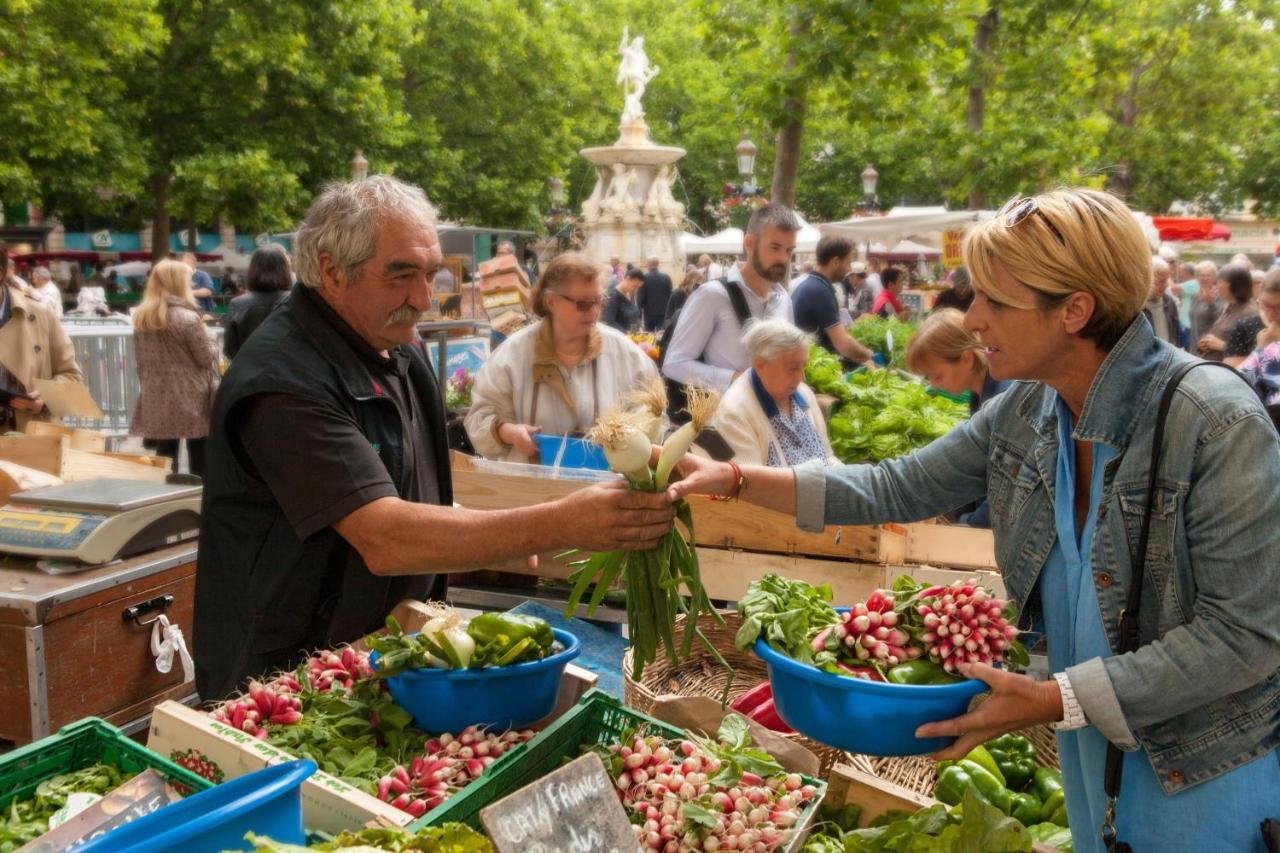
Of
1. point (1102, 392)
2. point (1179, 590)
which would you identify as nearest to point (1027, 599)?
point (1179, 590)

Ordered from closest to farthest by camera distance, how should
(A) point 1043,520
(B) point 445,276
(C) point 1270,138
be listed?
(A) point 1043,520
(B) point 445,276
(C) point 1270,138

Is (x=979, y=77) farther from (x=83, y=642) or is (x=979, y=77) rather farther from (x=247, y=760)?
(x=247, y=760)

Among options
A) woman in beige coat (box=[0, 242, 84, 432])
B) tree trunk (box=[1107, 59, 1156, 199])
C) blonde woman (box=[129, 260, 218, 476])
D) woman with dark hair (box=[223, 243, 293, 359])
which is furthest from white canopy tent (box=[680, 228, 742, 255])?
woman in beige coat (box=[0, 242, 84, 432])

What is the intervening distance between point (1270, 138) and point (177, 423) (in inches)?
1416

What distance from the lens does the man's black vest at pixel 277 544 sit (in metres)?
2.34

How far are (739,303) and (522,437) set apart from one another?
65.9 inches

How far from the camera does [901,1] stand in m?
8.20

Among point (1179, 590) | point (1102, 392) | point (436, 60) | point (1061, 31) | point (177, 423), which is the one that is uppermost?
point (436, 60)

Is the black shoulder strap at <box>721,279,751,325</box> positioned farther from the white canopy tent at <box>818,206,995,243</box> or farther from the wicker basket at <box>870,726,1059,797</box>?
the white canopy tent at <box>818,206,995,243</box>

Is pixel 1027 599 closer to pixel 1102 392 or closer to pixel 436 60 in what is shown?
pixel 1102 392

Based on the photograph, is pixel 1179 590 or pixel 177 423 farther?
pixel 177 423

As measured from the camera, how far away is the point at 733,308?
573 cm

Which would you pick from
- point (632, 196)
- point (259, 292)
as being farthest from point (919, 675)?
point (632, 196)

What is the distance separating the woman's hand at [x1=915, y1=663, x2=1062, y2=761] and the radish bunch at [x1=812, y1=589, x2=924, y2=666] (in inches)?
5.7
